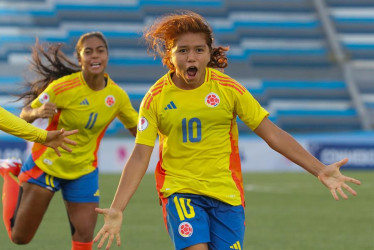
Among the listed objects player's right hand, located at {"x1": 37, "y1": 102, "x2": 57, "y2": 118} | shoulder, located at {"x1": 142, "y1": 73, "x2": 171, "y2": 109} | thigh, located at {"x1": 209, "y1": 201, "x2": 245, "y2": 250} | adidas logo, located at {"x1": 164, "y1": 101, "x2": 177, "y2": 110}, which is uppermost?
player's right hand, located at {"x1": 37, "y1": 102, "x2": 57, "y2": 118}

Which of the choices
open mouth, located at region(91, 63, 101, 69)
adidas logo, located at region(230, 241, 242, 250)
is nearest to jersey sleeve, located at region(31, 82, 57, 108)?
open mouth, located at region(91, 63, 101, 69)

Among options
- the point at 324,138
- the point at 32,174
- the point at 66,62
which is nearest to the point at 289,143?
the point at 32,174

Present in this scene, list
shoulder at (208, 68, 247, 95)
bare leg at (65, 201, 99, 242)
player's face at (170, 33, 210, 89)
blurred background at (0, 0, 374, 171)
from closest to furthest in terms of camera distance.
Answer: player's face at (170, 33, 210, 89)
shoulder at (208, 68, 247, 95)
bare leg at (65, 201, 99, 242)
blurred background at (0, 0, 374, 171)

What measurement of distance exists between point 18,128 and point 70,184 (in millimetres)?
1597

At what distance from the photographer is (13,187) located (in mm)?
8234

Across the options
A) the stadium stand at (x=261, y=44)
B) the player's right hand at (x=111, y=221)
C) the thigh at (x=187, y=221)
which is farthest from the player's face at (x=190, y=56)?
the stadium stand at (x=261, y=44)

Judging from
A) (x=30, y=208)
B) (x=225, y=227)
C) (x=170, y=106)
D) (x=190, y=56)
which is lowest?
(x=225, y=227)

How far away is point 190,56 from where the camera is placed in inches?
205

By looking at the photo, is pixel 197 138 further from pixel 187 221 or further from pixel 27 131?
pixel 27 131

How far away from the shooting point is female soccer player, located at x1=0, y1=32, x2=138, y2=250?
7332mm

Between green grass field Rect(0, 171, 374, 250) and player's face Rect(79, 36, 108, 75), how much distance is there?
2.59 metres

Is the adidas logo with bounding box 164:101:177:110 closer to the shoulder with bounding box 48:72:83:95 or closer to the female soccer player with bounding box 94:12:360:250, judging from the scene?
the female soccer player with bounding box 94:12:360:250

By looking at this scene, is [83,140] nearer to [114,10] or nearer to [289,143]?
[289,143]

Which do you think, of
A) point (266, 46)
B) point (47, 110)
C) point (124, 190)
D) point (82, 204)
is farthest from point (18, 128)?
point (266, 46)
